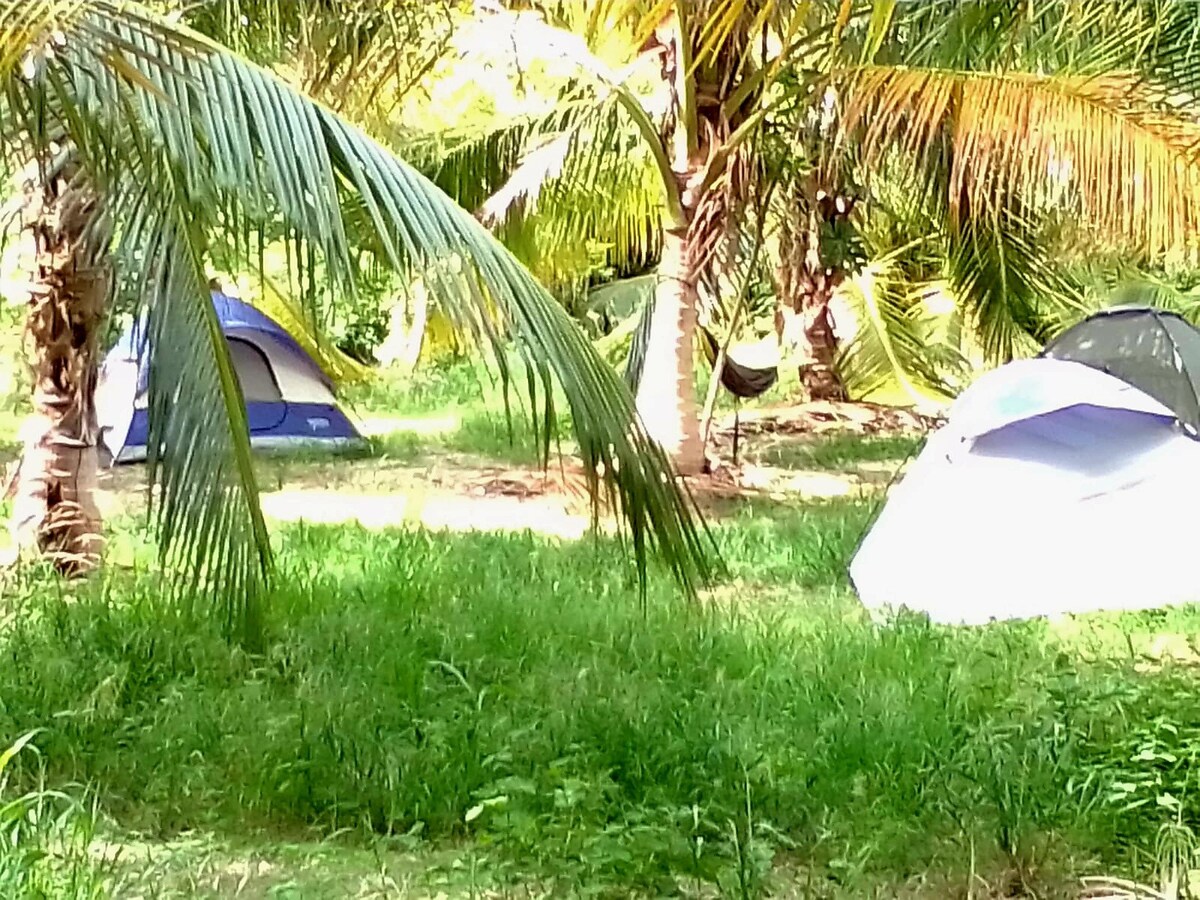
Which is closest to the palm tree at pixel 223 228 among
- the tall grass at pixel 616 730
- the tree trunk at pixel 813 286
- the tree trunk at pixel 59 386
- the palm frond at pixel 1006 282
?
the tall grass at pixel 616 730

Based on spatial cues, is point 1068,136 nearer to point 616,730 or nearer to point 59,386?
point 616,730

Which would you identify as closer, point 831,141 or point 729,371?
point 831,141

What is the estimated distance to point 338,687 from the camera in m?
3.26

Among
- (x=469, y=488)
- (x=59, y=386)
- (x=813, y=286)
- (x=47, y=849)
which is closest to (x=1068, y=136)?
(x=47, y=849)

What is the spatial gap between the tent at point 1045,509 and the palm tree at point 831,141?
74cm

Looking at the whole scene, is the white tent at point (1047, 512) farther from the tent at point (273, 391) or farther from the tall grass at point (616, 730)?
the tent at point (273, 391)

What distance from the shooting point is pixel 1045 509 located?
14.7 feet

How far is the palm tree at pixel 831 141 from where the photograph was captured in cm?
358

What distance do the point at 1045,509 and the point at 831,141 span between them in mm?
2038

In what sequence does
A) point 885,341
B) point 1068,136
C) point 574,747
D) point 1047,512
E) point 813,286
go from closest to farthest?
point 574,747 → point 1068,136 → point 1047,512 → point 885,341 → point 813,286

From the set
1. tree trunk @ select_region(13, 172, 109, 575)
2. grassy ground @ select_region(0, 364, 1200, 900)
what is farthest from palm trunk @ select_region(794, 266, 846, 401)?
tree trunk @ select_region(13, 172, 109, 575)

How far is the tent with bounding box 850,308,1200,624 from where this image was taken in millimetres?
4336

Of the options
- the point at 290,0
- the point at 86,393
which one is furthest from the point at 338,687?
the point at 290,0

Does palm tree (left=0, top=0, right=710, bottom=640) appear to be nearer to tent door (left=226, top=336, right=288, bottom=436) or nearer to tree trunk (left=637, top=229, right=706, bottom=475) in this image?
tree trunk (left=637, top=229, right=706, bottom=475)
